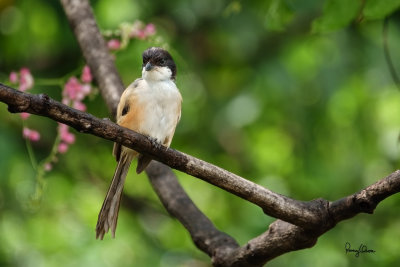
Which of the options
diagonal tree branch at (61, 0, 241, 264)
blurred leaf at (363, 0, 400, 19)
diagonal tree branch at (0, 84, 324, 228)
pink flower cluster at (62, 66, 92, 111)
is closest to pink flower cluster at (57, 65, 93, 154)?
pink flower cluster at (62, 66, 92, 111)

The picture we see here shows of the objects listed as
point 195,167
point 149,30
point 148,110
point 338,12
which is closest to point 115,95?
point 148,110

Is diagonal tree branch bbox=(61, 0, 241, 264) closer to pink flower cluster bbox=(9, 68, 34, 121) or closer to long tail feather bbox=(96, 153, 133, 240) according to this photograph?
long tail feather bbox=(96, 153, 133, 240)

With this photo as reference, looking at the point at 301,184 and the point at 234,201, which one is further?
the point at 234,201

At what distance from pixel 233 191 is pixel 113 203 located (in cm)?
124

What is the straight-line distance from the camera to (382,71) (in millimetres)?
5203

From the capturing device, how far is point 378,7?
300cm

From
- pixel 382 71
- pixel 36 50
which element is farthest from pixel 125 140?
pixel 36 50

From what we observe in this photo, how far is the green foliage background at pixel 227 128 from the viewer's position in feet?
17.4

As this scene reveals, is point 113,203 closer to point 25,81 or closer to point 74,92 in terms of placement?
point 74,92

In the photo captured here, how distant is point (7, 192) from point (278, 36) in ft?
8.80

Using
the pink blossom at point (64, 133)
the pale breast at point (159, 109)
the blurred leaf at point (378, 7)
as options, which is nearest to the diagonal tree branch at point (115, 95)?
the pale breast at point (159, 109)

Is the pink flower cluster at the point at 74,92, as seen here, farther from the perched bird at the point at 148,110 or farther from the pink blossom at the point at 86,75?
the perched bird at the point at 148,110

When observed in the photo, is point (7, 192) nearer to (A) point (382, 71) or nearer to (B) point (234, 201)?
(B) point (234, 201)

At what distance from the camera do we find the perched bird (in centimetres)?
429
